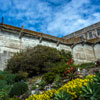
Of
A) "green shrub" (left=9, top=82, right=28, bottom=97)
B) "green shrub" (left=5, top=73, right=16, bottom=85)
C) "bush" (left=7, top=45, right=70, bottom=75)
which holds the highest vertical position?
"bush" (left=7, top=45, right=70, bottom=75)

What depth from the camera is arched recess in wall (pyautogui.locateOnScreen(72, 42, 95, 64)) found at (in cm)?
2005

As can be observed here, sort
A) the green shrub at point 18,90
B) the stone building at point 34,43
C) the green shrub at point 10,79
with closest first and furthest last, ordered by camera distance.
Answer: the green shrub at point 18,90 → the green shrub at point 10,79 → the stone building at point 34,43

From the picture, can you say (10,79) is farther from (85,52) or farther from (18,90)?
(85,52)

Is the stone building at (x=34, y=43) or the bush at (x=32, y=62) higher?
the stone building at (x=34, y=43)

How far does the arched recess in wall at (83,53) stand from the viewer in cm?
2005

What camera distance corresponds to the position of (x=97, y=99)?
3656 millimetres

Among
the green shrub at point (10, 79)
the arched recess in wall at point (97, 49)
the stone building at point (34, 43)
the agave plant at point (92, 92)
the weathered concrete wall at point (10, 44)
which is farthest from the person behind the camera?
the arched recess in wall at point (97, 49)

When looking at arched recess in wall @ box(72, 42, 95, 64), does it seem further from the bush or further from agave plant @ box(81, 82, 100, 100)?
agave plant @ box(81, 82, 100, 100)

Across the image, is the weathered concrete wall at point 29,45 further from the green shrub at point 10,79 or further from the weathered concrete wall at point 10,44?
the green shrub at point 10,79

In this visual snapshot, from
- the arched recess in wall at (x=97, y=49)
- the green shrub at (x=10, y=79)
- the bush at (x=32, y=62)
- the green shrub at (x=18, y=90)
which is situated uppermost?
the arched recess in wall at (x=97, y=49)

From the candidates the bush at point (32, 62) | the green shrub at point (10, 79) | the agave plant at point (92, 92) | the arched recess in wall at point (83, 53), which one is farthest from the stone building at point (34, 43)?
the agave plant at point (92, 92)

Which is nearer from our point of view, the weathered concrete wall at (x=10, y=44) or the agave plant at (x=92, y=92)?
the agave plant at (x=92, y=92)

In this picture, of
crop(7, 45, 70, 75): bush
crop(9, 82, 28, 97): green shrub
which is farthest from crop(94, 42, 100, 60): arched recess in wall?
crop(9, 82, 28, 97): green shrub

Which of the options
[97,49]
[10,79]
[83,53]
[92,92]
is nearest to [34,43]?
[10,79]
